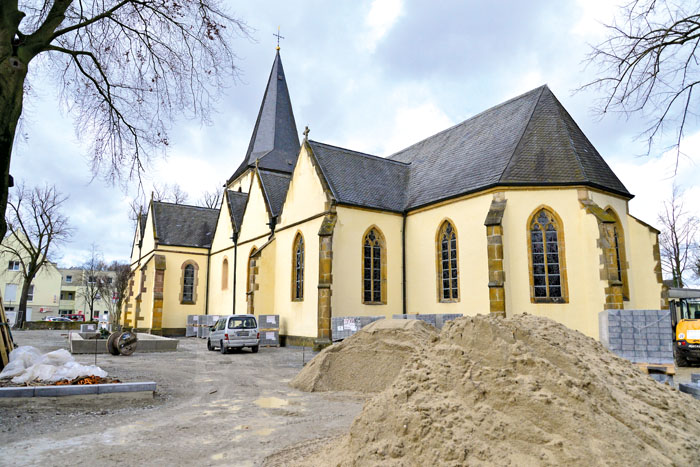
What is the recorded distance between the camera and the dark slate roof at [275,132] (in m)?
34.7

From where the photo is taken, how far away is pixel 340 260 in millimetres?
18766

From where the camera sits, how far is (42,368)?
8312mm

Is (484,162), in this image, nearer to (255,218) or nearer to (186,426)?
(255,218)

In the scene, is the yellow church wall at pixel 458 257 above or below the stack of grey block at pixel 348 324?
above

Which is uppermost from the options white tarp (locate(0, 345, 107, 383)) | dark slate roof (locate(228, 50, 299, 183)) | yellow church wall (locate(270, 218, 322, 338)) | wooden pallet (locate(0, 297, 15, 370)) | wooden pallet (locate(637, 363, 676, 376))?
dark slate roof (locate(228, 50, 299, 183))

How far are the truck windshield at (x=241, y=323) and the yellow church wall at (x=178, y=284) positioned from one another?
14590mm

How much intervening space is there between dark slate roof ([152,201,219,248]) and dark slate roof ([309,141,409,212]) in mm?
15726

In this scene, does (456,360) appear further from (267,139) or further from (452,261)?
(267,139)

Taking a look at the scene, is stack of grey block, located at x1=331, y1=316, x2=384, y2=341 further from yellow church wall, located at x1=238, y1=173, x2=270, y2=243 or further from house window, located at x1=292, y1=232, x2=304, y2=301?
yellow church wall, located at x1=238, y1=173, x2=270, y2=243

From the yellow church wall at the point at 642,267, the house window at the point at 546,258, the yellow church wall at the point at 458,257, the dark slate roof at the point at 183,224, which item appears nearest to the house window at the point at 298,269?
the yellow church wall at the point at 458,257

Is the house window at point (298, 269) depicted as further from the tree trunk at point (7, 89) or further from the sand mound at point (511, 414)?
the sand mound at point (511, 414)

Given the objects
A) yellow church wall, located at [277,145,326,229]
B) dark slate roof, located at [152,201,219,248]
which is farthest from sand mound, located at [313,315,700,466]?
dark slate roof, located at [152,201,219,248]

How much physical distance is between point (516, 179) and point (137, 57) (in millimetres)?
12865

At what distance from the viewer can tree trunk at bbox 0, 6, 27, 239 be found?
22.9 feet
